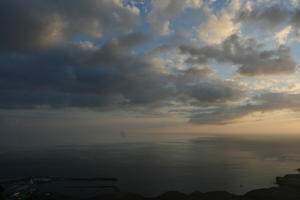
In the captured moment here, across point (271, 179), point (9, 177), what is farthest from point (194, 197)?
point (9, 177)

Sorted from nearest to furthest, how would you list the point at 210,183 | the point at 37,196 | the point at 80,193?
the point at 37,196, the point at 80,193, the point at 210,183

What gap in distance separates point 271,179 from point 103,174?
317 feet

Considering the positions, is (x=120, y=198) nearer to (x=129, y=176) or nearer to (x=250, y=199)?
(x=250, y=199)

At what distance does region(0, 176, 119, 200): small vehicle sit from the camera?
265 ft

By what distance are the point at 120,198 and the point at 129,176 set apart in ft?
191

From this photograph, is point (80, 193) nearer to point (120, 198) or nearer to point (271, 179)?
point (120, 198)

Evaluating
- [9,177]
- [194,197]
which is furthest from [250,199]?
[9,177]

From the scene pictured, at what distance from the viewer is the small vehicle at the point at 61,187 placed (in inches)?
3179

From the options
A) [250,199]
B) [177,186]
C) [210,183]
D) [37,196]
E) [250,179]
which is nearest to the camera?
[250,199]

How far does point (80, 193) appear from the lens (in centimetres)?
9088

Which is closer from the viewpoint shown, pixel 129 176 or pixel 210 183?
pixel 210 183

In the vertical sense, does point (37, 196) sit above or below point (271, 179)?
above

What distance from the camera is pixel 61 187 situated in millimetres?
99562

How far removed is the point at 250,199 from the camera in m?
64.6
